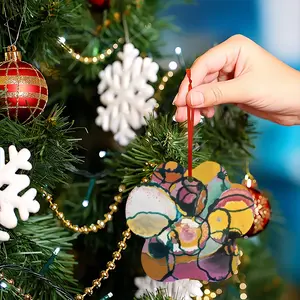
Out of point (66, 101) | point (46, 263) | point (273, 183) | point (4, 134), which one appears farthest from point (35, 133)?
point (273, 183)

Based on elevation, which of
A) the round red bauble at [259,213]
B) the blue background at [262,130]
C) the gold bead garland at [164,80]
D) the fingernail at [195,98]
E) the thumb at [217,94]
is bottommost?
the round red bauble at [259,213]

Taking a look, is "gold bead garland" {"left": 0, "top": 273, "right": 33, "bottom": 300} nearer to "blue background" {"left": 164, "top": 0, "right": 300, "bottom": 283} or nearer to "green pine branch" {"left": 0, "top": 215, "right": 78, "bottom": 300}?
"green pine branch" {"left": 0, "top": 215, "right": 78, "bottom": 300}

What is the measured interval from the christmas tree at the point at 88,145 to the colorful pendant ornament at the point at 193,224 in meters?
0.05

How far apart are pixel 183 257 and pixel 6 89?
23cm

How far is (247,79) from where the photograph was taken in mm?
576

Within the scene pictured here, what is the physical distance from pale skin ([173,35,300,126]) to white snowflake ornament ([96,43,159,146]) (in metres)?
0.10

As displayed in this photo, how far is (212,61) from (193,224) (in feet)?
0.57

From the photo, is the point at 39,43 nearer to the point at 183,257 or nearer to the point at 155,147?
the point at 155,147

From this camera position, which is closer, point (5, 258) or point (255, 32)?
point (5, 258)

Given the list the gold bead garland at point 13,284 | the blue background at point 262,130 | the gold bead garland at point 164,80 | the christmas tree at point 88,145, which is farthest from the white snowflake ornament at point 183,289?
the blue background at point 262,130

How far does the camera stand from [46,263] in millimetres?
558

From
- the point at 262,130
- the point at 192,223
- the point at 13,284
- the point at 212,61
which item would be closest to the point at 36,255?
the point at 13,284

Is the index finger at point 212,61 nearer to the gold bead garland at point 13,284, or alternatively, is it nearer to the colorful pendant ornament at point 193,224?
the colorful pendant ornament at point 193,224

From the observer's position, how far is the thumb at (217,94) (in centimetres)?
54
